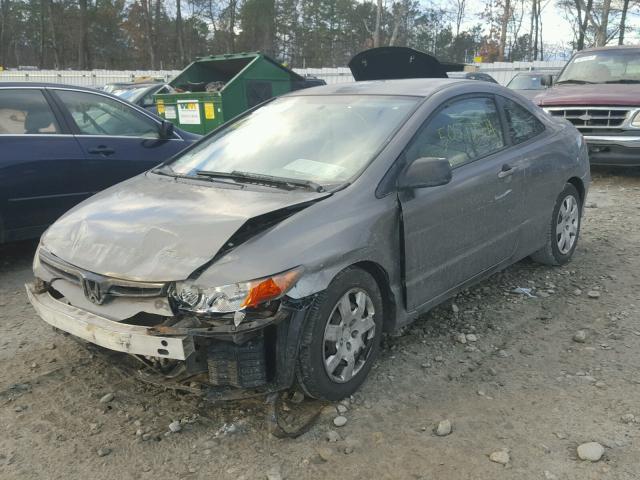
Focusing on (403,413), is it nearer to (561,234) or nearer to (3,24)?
(561,234)

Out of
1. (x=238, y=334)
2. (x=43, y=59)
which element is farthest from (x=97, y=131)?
(x=43, y=59)

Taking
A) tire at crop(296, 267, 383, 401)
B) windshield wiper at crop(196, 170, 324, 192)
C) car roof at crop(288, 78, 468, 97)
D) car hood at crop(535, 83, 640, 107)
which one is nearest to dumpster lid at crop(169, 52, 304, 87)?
car hood at crop(535, 83, 640, 107)

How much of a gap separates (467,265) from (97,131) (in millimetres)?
3700

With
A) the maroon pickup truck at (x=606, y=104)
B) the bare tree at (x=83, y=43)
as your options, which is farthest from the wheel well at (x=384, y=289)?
the bare tree at (x=83, y=43)

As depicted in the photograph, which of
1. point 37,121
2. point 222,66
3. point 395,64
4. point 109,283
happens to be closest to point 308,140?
point 109,283

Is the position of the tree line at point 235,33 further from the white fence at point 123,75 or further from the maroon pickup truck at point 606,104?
the maroon pickup truck at point 606,104

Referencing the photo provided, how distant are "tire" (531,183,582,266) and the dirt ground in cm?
67

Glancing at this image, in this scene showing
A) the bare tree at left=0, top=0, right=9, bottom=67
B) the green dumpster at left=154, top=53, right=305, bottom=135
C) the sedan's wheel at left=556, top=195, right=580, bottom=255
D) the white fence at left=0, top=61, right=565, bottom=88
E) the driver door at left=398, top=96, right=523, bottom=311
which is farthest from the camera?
the bare tree at left=0, top=0, right=9, bottom=67

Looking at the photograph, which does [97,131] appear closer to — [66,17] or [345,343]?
[345,343]

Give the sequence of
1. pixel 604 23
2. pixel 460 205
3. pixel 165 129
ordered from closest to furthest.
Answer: pixel 460 205 → pixel 165 129 → pixel 604 23

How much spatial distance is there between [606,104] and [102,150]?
6.56m

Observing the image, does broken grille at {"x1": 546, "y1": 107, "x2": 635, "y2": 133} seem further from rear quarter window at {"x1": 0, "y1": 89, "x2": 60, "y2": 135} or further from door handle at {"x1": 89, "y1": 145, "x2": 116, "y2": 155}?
rear quarter window at {"x1": 0, "y1": 89, "x2": 60, "y2": 135}

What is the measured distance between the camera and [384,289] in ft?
10.3

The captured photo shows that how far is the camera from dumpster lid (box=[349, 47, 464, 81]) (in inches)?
317
